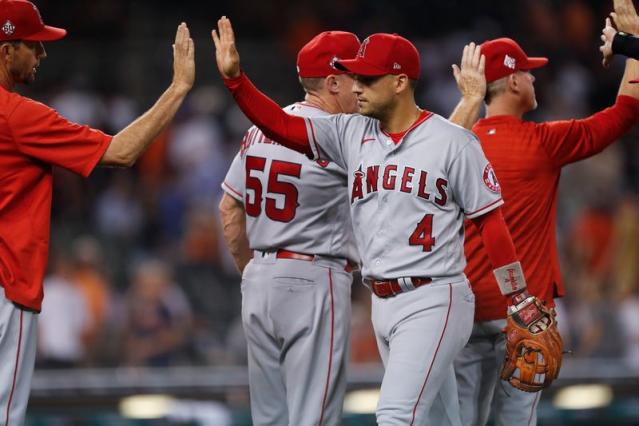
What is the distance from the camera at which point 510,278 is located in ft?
16.0

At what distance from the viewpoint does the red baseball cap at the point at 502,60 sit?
18.6 ft

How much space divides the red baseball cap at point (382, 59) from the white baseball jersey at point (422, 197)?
0.23 m

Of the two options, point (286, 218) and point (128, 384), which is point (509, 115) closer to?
point (286, 218)

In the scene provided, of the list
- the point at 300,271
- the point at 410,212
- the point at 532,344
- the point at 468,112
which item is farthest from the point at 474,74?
the point at 532,344

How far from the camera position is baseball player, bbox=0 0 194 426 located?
15.4 ft

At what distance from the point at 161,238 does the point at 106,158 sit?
6379 millimetres

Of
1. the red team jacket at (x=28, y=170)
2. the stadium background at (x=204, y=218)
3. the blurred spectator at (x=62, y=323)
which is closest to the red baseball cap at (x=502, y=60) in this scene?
the red team jacket at (x=28, y=170)

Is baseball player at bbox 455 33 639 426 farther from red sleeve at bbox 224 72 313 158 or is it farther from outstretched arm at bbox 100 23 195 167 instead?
outstretched arm at bbox 100 23 195 167

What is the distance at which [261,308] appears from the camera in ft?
17.9

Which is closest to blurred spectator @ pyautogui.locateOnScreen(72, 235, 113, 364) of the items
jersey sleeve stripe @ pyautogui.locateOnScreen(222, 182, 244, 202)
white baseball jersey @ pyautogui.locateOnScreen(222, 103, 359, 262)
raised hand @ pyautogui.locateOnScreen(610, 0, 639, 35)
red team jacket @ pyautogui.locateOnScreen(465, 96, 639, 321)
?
jersey sleeve stripe @ pyautogui.locateOnScreen(222, 182, 244, 202)

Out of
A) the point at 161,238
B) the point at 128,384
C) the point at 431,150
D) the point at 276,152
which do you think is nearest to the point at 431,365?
the point at 431,150

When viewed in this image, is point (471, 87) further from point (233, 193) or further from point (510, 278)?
point (233, 193)

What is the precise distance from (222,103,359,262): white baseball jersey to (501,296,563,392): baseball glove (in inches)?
36.9

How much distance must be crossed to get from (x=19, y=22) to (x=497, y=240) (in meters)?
2.06
